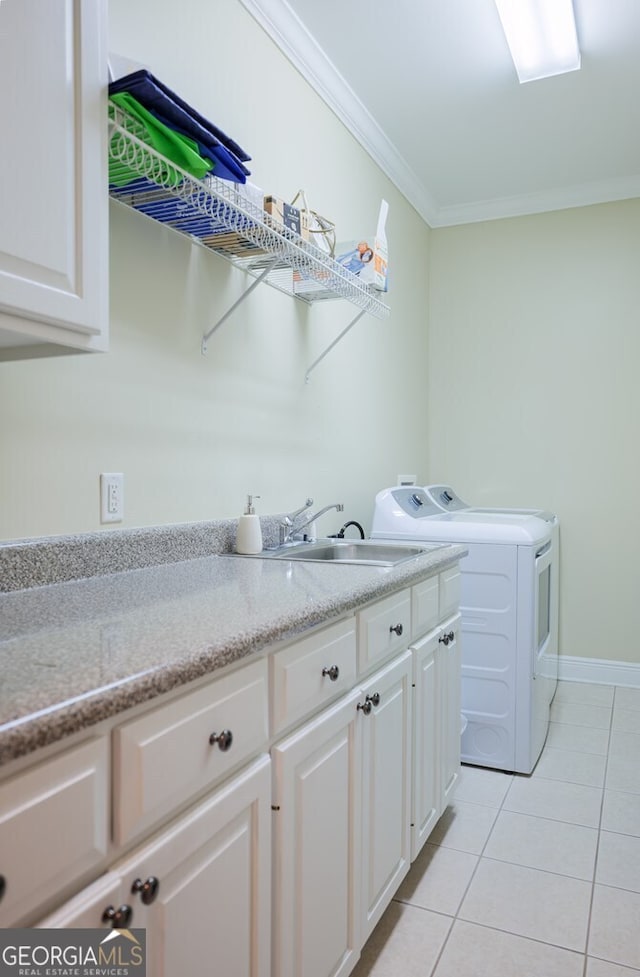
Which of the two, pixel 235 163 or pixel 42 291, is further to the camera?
pixel 235 163

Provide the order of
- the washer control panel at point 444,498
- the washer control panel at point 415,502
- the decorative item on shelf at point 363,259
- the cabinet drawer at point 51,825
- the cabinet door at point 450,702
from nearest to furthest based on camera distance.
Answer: the cabinet drawer at point 51,825 → the cabinet door at point 450,702 → the decorative item on shelf at point 363,259 → the washer control panel at point 415,502 → the washer control panel at point 444,498

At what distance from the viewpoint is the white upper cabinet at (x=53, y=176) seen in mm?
946

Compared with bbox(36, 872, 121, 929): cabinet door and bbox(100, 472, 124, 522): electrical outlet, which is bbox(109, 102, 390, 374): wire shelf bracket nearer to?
bbox(100, 472, 124, 522): electrical outlet

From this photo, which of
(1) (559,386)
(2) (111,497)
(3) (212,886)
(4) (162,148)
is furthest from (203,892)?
(1) (559,386)

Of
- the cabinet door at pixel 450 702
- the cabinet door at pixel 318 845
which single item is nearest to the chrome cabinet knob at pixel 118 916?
the cabinet door at pixel 318 845

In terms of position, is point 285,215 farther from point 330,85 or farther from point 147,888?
point 147,888

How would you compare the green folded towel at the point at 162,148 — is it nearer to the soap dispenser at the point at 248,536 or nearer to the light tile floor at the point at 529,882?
the soap dispenser at the point at 248,536

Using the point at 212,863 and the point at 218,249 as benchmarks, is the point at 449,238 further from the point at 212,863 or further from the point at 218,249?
the point at 212,863

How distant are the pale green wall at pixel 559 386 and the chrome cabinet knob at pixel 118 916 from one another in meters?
3.34

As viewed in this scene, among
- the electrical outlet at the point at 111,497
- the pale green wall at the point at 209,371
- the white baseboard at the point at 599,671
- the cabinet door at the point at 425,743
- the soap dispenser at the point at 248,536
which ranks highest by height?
the pale green wall at the point at 209,371

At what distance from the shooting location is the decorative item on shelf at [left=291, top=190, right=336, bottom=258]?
1.90 meters

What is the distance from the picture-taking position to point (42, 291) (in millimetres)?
1004

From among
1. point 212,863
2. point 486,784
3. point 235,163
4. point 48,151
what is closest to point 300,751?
point 212,863

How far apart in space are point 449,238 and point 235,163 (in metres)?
2.78
